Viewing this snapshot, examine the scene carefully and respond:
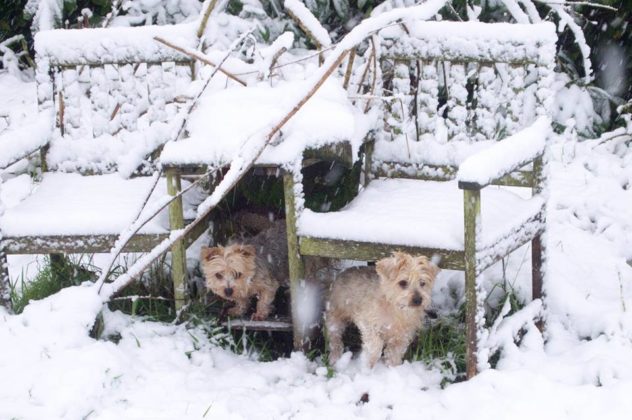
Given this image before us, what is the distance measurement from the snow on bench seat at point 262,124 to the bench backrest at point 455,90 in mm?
296

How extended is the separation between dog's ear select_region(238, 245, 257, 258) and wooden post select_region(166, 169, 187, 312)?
27 cm

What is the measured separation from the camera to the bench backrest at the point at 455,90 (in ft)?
13.5

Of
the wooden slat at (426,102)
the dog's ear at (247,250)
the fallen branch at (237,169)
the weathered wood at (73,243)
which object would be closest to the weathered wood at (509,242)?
the wooden slat at (426,102)

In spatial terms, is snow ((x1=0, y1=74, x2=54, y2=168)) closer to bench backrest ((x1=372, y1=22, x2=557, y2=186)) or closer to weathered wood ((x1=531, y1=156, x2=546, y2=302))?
bench backrest ((x1=372, y1=22, x2=557, y2=186))

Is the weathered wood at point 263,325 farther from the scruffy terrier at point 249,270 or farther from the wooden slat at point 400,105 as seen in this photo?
the wooden slat at point 400,105

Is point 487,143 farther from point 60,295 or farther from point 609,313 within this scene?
point 60,295

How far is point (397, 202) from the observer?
403cm

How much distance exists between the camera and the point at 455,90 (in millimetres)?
4332

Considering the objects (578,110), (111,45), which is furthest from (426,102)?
(578,110)

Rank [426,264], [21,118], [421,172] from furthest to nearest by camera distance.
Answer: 1. [21,118]
2. [421,172]
3. [426,264]

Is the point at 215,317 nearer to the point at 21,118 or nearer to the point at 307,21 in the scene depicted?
the point at 307,21

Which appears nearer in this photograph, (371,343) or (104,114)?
(371,343)

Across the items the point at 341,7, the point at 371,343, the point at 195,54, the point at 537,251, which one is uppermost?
the point at 341,7

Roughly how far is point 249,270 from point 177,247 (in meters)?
0.38
